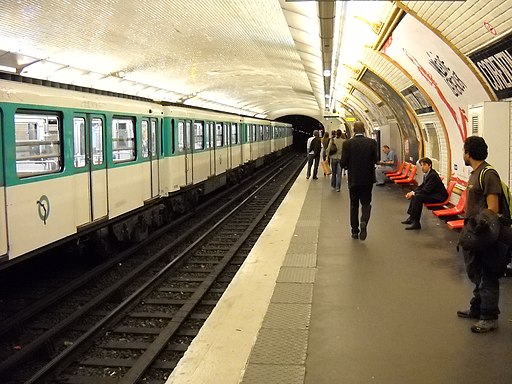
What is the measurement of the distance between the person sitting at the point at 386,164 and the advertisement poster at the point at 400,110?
0.83 m

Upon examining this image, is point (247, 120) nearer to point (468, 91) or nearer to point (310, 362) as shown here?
point (468, 91)

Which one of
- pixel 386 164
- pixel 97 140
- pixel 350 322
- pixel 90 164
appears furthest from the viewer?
pixel 386 164

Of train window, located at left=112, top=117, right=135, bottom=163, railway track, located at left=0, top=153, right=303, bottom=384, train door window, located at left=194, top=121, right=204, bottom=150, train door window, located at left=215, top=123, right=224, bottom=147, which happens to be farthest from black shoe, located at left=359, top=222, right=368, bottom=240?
train door window, located at left=215, top=123, right=224, bottom=147

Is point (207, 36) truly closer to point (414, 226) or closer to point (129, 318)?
point (414, 226)

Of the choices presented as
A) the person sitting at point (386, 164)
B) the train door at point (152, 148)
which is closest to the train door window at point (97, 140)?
the train door at point (152, 148)

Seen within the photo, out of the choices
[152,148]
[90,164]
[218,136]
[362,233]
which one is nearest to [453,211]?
[362,233]

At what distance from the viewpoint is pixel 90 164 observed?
792cm

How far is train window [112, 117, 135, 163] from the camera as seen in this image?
9000 mm

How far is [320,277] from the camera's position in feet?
22.0

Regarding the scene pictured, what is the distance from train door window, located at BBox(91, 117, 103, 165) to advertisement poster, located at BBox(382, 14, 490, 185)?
4373mm

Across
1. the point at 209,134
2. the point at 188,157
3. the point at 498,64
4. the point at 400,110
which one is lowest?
the point at 188,157

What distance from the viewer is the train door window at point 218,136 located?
16969mm

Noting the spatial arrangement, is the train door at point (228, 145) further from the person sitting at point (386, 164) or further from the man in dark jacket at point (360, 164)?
the man in dark jacket at point (360, 164)

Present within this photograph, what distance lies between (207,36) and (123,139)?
5.06m
